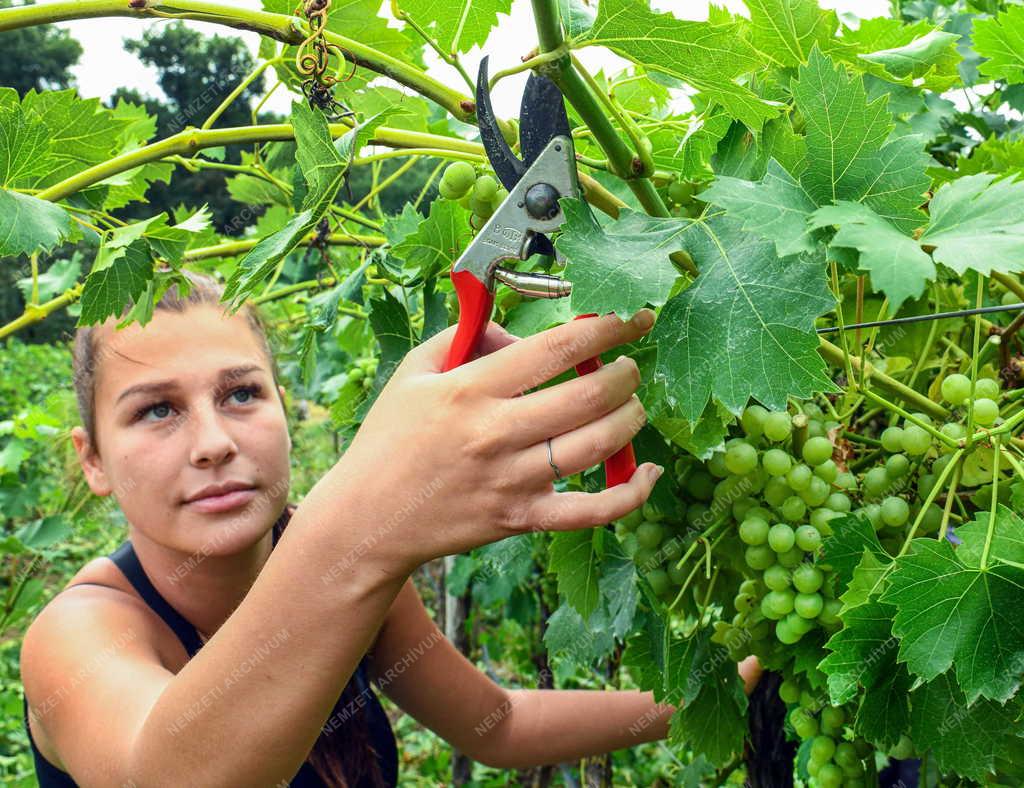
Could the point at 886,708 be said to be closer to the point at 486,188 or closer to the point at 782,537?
the point at 782,537

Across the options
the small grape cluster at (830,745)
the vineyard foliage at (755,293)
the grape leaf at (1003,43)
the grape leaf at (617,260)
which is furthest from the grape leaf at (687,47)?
the small grape cluster at (830,745)

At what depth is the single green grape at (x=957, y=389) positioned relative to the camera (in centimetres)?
90

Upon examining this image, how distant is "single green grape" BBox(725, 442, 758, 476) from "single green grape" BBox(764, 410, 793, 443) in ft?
0.09

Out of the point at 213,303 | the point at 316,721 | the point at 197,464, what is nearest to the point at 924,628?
the point at 316,721

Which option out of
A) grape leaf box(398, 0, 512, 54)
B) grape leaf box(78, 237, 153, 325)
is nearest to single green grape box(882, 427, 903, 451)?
grape leaf box(398, 0, 512, 54)

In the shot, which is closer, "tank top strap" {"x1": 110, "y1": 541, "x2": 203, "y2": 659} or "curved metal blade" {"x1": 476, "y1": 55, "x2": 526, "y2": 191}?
"curved metal blade" {"x1": 476, "y1": 55, "x2": 526, "y2": 191}

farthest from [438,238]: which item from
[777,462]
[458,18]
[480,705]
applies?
[480,705]

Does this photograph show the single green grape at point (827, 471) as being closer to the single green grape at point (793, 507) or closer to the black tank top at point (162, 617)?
the single green grape at point (793, 507)

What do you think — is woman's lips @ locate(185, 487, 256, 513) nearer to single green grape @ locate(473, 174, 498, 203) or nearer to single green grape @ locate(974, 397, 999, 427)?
single green grape @ locate(473, 174, 498, 203)

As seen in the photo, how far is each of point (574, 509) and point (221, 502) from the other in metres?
0.92

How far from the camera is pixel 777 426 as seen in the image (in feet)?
3.07

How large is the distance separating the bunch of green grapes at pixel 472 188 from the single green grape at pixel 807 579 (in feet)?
1.66

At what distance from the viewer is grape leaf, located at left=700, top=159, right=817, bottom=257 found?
656 mm

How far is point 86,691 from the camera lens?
3.78ft
